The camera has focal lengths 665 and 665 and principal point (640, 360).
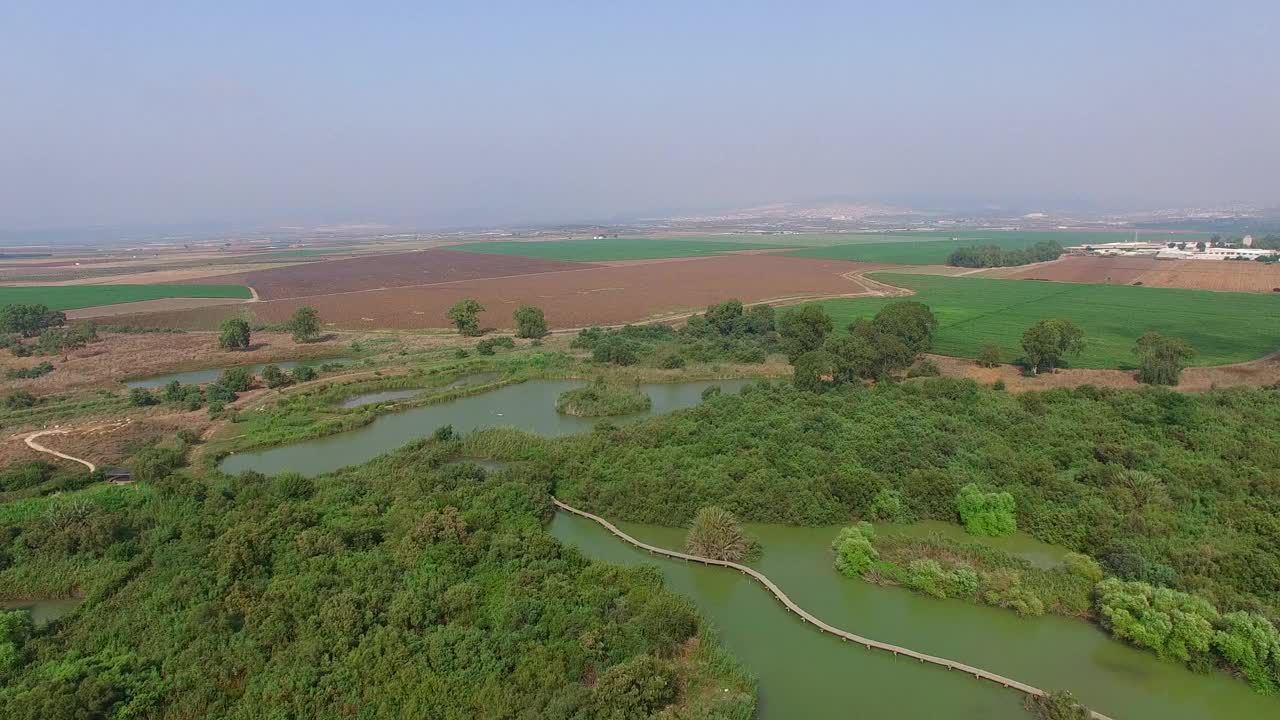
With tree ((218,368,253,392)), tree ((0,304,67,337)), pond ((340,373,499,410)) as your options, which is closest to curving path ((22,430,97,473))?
tree ((218,368,253,392))

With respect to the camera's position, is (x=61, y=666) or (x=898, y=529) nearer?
(x=61, y=666)

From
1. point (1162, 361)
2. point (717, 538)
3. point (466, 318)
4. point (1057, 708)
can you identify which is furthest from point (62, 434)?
point (1162, 361)

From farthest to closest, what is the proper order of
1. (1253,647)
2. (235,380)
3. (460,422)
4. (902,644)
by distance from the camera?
1. (235,380)
2. (460,422)
3. (902,644)
4. (1253,647)

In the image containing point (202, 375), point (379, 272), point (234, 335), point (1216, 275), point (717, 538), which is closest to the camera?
point (717, 538)

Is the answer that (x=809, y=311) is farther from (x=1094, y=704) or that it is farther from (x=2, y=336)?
(x=2, y=336)

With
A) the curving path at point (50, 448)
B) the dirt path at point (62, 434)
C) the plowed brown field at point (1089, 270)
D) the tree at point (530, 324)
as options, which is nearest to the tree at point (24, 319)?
the dirt path at point (62, 434)

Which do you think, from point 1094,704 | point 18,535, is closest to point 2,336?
point 18,535

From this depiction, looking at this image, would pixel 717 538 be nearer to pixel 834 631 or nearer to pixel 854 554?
pixel 854 554
